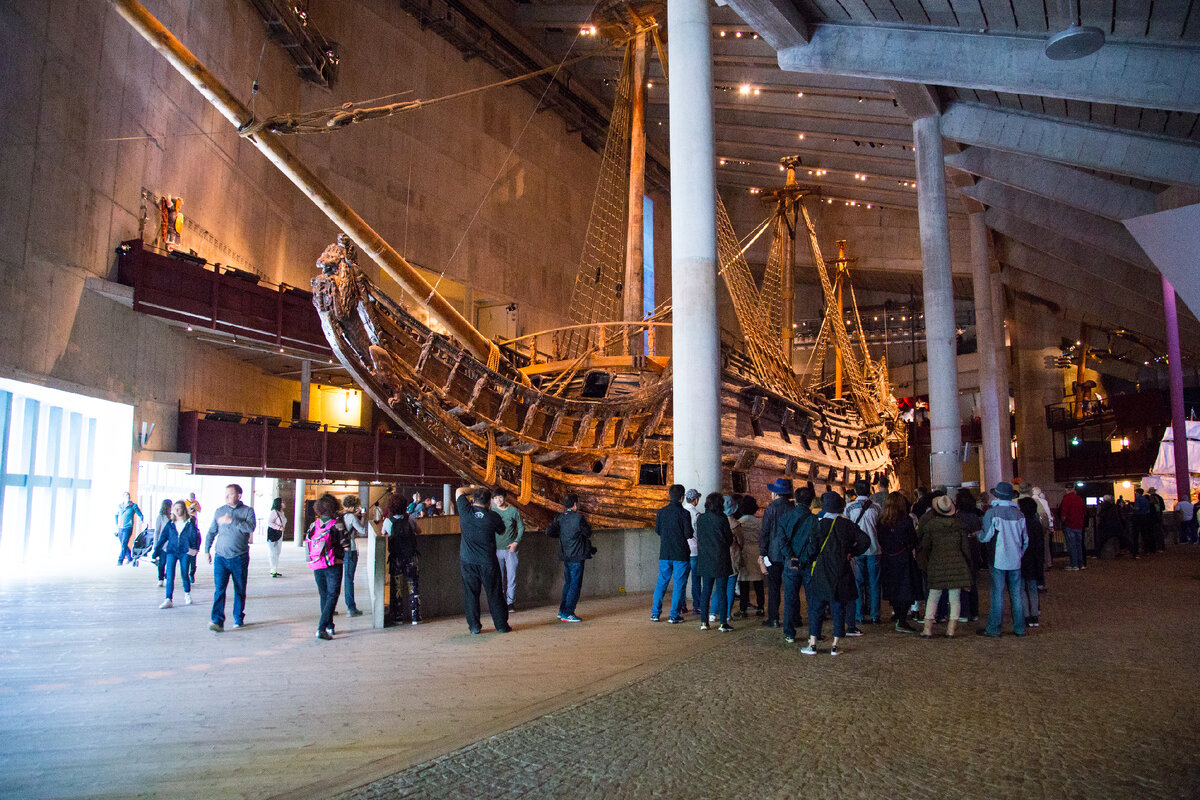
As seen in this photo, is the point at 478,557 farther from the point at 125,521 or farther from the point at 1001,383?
the point at 1001,383

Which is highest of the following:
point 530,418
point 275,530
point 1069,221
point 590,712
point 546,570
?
point 1069,221

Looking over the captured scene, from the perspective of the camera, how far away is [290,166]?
10.4 metres

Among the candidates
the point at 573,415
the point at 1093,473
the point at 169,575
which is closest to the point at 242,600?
the point at 169,575

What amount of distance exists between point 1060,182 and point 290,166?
13.4 metres

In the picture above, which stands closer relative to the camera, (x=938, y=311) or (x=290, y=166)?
(x=290, y=166)

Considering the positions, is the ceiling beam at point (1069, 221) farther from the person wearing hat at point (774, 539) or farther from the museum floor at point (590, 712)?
the person wearing hat at point (774, 539)

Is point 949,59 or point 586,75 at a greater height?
point 586,75

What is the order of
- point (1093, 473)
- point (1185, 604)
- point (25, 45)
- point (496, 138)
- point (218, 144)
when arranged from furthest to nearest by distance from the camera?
point (1093, 473), point (496, 138), point (218, 144), point (25, 45), point (1185, 604)

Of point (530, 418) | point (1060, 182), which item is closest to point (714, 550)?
point (530, 418)

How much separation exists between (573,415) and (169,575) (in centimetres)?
625

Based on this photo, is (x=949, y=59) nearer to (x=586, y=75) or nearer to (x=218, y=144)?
(x=218, y=144)

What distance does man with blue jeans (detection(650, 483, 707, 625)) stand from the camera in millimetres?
7234

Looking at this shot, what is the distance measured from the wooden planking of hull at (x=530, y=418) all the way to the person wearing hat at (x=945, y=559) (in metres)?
6.21

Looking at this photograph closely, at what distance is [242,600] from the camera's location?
707 centimetres
